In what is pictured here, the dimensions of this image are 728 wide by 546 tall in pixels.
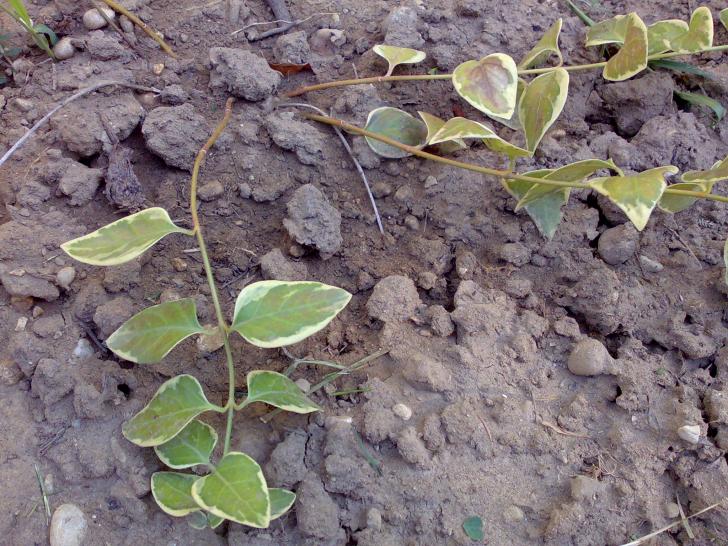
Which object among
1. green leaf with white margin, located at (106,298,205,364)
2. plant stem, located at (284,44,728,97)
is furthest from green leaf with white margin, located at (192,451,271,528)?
plant stem, located at (284,44,728,97)

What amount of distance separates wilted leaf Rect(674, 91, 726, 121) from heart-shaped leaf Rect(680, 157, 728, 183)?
→ 0.46m

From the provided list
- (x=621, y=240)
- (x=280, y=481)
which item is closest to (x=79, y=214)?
(x=280, y=481)

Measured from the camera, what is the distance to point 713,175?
1.23m

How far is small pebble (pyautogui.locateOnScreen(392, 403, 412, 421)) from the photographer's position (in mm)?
1170

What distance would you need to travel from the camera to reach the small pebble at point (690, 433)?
115 cm

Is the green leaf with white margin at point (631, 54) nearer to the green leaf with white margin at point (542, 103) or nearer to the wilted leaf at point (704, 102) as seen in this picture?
the green leaf with white margin at point (542, 103)

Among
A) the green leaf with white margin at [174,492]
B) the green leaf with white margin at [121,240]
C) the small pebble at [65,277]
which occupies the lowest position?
the green leaf with white margin at [174,492]

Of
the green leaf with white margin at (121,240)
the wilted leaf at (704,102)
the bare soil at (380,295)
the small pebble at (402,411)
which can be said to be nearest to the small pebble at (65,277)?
the bare soil at (380,295)

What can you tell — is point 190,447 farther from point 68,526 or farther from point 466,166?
point 466,166

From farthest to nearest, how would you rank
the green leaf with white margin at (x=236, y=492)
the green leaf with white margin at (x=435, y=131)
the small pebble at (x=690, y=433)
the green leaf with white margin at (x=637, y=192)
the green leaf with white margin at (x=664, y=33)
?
1. the green leaf with white margin at (x=664, y=33)
2. the green leaf with white margin at (x=435, y=131)
3. the small pebble at (x=690, y=433)
4. the green leaf with white margin at (x=637, y=192)
5. the green leaf with white margin at (x=236, y=492)

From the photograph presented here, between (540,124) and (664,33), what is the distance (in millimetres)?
538

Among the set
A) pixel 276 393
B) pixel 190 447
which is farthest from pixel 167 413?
pixel 276 393

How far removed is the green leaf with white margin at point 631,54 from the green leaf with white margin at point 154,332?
44.6 inches

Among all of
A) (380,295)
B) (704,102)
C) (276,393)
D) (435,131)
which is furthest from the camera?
(704,102)
